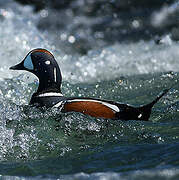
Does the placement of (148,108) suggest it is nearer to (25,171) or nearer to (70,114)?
(70,114)

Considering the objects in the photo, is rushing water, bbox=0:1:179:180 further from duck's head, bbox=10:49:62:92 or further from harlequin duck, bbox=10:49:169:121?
duck's head, bbox=10:49:62:92

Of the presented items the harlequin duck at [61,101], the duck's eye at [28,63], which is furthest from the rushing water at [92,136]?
the duck's eye at [28,63]

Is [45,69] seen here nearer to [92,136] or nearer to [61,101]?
[61,101]

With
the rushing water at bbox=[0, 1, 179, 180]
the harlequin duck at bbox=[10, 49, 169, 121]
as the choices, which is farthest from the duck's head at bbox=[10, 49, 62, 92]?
the rushing water at bbox=[0, 1, 179, 180]

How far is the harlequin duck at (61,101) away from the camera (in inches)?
187

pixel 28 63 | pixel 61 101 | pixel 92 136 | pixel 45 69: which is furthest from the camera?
pixel 28 63

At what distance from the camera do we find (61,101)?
497 cm

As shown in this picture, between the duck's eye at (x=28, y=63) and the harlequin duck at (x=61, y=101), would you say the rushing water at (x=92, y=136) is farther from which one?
the duck's eye at (x=28, y=63)

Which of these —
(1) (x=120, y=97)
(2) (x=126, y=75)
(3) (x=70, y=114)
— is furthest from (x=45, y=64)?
(2) (x=126, y=75)

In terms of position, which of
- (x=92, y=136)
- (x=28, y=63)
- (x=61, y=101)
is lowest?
(x=92, y=136)

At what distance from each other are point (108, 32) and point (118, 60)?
1700 mm

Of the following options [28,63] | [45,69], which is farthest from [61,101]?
[28,63]

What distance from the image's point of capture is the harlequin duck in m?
4.75

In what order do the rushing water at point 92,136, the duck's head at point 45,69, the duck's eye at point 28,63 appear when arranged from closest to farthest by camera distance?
the rushing water at point 92,136 < the duck's head at point 45,69 < the duck's eye at point 28,63
